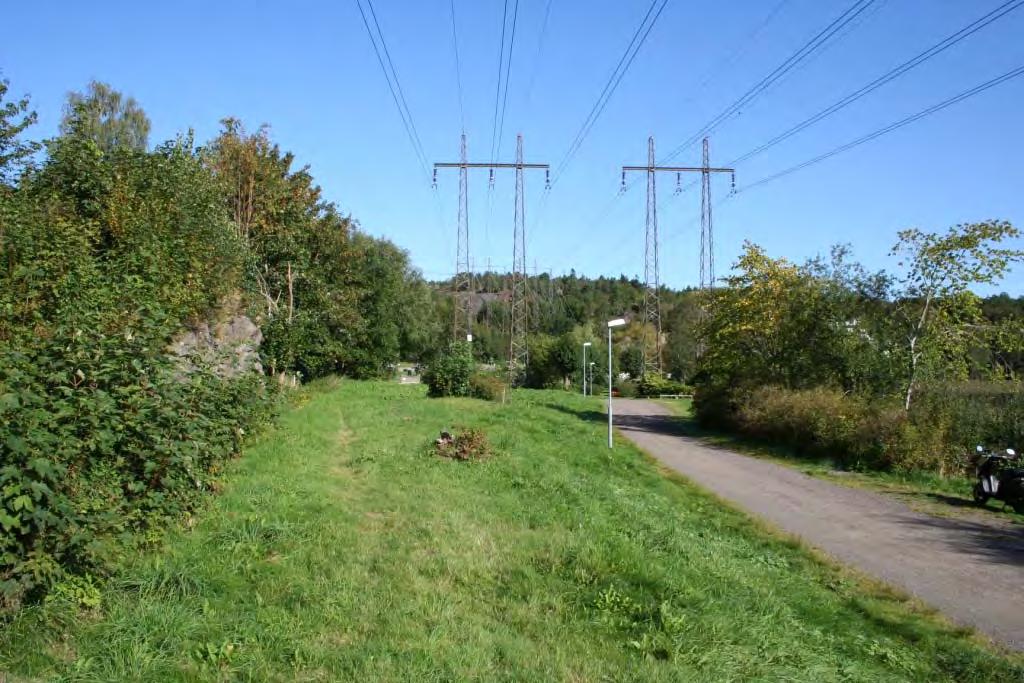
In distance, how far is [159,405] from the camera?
5699 millimetres

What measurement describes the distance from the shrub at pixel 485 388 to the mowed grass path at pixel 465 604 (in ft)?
72.1

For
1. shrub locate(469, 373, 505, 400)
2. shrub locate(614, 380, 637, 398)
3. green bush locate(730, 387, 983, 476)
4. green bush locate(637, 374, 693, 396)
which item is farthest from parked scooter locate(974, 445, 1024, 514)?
shrub locate(614, 380, 637, 398)

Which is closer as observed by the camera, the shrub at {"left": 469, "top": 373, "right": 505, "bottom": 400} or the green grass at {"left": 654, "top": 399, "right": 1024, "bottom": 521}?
the green grass at {"left": 654, "top": 399, "right": 1024, "bottom": 521}

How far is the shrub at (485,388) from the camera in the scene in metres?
32.5

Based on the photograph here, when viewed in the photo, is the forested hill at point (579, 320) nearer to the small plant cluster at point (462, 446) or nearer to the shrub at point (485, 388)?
the shrub at point (485, 388)

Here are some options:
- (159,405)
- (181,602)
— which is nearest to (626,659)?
(181,602)

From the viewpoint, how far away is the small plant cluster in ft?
43.5

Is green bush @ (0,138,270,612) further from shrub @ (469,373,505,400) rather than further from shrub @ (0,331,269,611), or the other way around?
shrub @ (469,373,505,400)

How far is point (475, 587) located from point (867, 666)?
2.95m

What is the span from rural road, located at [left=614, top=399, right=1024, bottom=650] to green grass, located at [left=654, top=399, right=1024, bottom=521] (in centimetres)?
55

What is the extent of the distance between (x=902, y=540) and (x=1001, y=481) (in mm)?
3502

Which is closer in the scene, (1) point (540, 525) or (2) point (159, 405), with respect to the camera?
(2) point (159, 405)

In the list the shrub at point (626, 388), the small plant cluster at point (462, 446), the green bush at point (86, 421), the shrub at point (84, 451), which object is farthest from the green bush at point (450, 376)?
the shrub at point (626, 388)

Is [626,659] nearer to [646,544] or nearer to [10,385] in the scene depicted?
[646,544]
